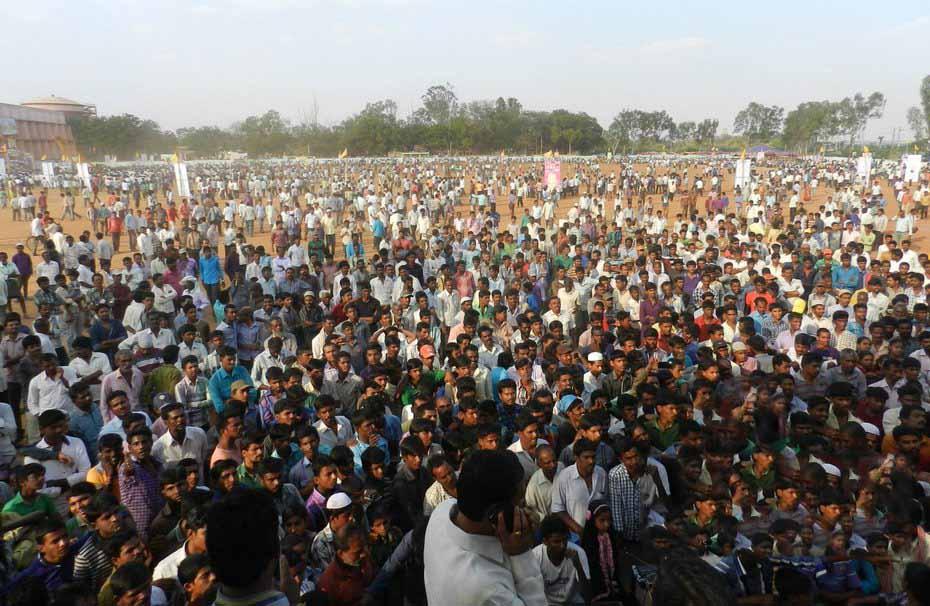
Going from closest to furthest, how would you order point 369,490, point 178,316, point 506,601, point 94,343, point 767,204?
point 506,601 < point 369,490 < point 94,343 < point 178,316 < point 767,204

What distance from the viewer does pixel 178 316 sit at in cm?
810

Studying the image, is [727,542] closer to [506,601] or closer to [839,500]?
[839,500]

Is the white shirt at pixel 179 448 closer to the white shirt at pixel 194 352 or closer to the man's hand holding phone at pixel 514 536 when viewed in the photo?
the white shirt at pixel 194 352

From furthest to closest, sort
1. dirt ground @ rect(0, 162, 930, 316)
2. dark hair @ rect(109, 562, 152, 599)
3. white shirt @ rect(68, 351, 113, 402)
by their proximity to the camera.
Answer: dirt ground @ rect(0, 162, 930, 316)
white shirt @ rect(68, 351, 113, 402)
dark hair @ rect(109, 562, 152, 599)

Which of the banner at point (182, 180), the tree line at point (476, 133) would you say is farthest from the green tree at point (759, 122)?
the banner at point (182, 180)

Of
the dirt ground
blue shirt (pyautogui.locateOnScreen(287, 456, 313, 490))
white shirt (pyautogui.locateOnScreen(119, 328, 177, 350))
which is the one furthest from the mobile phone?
the dirt ground

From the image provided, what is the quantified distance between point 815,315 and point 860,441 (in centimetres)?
356

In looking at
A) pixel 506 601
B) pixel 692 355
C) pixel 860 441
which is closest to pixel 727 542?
pixel 860 441

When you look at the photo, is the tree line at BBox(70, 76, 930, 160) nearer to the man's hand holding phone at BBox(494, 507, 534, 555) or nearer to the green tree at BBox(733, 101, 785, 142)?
the green tree at BBox(733, 101, 785, 142)

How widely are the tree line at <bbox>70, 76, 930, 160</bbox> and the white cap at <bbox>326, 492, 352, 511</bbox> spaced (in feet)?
185

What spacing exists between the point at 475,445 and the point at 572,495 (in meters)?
0.99

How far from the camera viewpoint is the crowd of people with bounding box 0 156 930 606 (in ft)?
9.95

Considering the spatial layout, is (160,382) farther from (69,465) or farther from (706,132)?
(706,132)

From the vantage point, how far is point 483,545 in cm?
174
